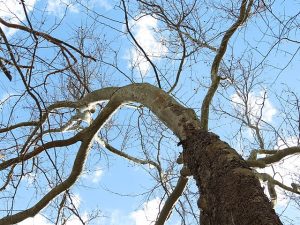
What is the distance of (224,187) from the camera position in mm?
2043

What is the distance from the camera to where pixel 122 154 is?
6008mm

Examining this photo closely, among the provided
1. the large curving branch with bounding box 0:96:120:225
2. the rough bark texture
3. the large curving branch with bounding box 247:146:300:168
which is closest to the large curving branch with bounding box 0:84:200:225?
the large curving branch with bounding box 0:96:120:225

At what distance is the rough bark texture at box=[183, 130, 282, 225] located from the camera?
1.84 metres

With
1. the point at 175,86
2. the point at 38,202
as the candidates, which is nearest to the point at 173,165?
the point at 175,86

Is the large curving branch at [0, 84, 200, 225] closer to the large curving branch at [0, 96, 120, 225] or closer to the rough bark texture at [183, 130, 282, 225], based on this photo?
the large curving branch at [0, 96, 120, 225]

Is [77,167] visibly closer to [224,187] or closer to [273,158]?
[273,158]

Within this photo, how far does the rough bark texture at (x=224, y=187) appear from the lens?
6.04 ft

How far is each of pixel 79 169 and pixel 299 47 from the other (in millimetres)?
2561

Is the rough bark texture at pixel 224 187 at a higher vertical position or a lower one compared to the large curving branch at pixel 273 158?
lower

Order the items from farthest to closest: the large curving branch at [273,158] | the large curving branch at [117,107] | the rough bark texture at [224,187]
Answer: the large curving branch at [273,158] → the large curving branch at [117,107] → the rough bark texture at [224,187]

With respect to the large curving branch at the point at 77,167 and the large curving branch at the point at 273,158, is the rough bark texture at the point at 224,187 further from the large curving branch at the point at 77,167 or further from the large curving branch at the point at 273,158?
the large curving branch at the point at 273,158

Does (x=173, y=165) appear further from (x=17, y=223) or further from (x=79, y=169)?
(x=17, y=223)

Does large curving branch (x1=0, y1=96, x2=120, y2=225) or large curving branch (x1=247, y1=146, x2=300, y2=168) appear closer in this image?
A: large curving branch (x1=0, y1=96, x2=120, y2=225)

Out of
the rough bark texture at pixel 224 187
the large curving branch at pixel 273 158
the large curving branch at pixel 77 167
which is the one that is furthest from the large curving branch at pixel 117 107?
the large curving branch at pixel 273 158
